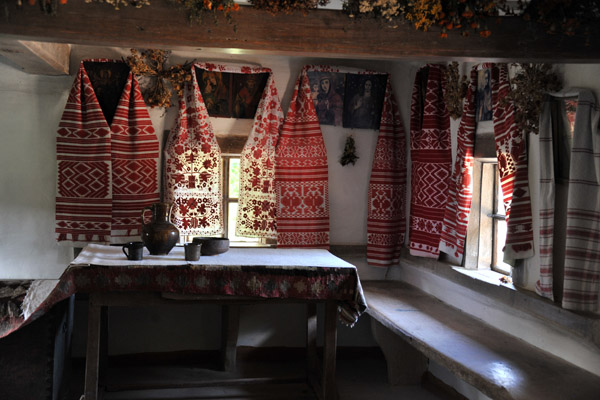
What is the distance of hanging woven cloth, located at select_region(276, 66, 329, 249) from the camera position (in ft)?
17.8

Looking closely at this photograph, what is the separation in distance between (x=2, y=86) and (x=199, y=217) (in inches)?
77.5

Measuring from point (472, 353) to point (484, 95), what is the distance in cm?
186

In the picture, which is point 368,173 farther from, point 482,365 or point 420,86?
point 482,365

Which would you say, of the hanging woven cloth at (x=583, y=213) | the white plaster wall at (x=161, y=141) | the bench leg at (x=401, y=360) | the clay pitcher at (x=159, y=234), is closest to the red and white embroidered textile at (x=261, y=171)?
the white plaster wall at (x=161, y=141)

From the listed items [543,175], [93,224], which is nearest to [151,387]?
[93,224]

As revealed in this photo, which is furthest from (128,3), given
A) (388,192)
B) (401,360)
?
(401,360)

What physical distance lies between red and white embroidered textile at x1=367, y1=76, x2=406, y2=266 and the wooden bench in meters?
0.49

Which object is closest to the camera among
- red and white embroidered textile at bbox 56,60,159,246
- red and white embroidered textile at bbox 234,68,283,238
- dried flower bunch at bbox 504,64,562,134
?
dried flower bunch at bbox 504,64,562,134

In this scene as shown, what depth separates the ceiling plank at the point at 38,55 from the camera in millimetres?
3964

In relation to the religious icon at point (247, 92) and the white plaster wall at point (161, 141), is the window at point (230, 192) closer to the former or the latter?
the white plaster wall at point (161, 141)

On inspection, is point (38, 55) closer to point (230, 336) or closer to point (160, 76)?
point (160, 76)

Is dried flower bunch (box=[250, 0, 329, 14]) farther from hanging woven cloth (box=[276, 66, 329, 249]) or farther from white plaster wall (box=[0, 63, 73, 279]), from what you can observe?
white plaster wall (box=[0, 63, 73, 279])

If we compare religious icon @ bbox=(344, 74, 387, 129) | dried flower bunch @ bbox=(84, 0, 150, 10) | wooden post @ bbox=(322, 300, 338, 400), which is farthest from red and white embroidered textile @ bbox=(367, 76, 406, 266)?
dried flower bunch @ bbox=(84, 0, 150, 10)

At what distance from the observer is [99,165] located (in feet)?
16.5
